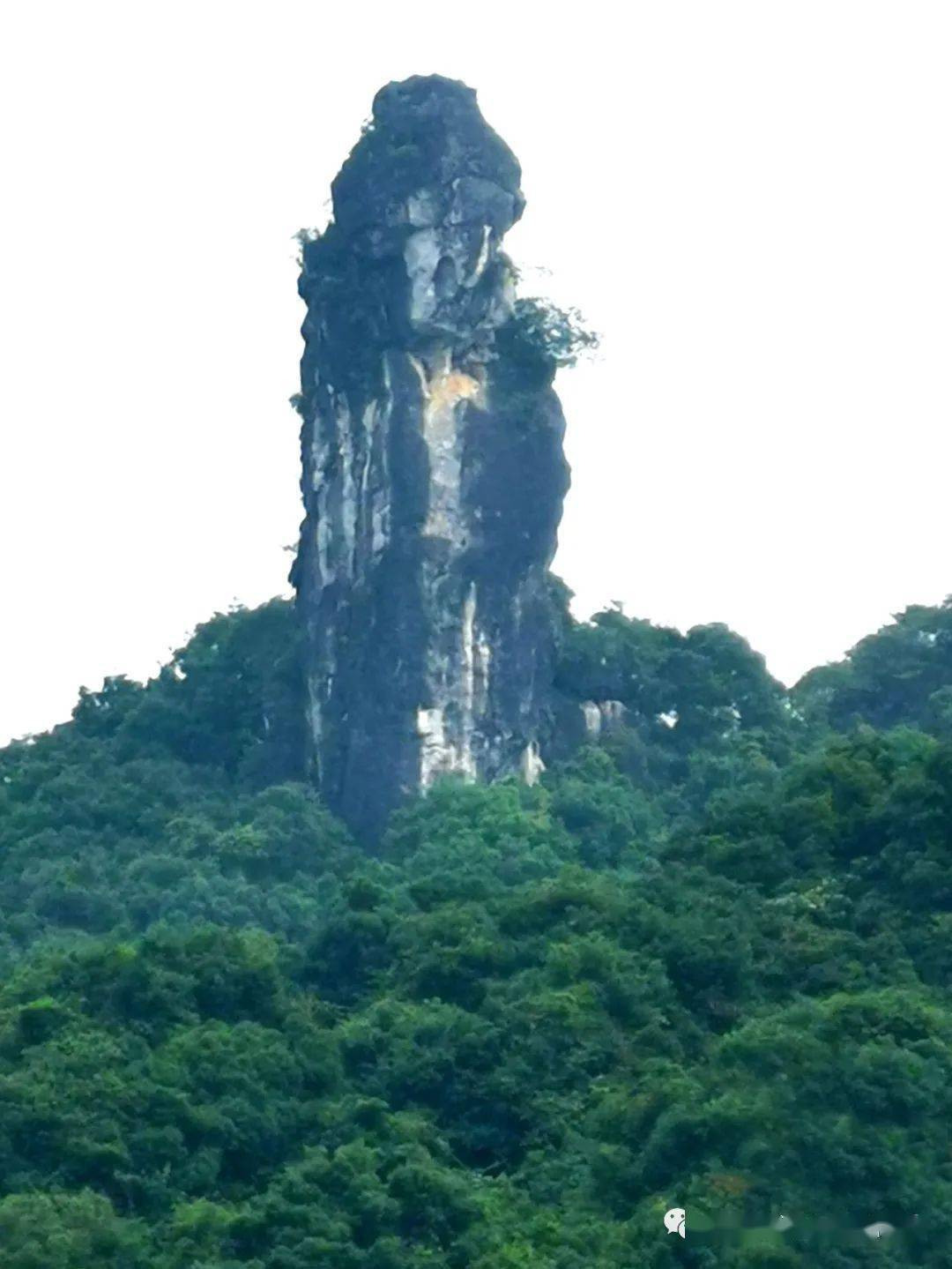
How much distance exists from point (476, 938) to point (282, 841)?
25.9 feet

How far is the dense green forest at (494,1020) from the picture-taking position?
75.5 ft

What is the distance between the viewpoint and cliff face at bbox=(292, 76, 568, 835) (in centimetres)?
3750

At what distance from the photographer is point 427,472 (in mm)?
37469

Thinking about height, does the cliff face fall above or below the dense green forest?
above

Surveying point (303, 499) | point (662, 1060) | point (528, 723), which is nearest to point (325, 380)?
point (303, 499)

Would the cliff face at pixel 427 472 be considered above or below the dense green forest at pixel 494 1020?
above

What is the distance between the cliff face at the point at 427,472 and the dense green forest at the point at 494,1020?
83cm

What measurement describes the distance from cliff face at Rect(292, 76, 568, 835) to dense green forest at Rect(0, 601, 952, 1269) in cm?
83

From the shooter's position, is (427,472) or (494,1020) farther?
(427,472)

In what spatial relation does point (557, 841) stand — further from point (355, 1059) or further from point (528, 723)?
point (355, 1059)

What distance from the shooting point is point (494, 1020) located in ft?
89.5

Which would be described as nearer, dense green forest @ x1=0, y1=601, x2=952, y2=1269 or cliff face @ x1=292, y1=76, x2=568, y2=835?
dense green forest @ x1=0, y1=601, x2=952, y2=1269

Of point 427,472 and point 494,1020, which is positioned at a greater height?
point 427,472

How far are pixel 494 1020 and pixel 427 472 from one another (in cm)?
1100
